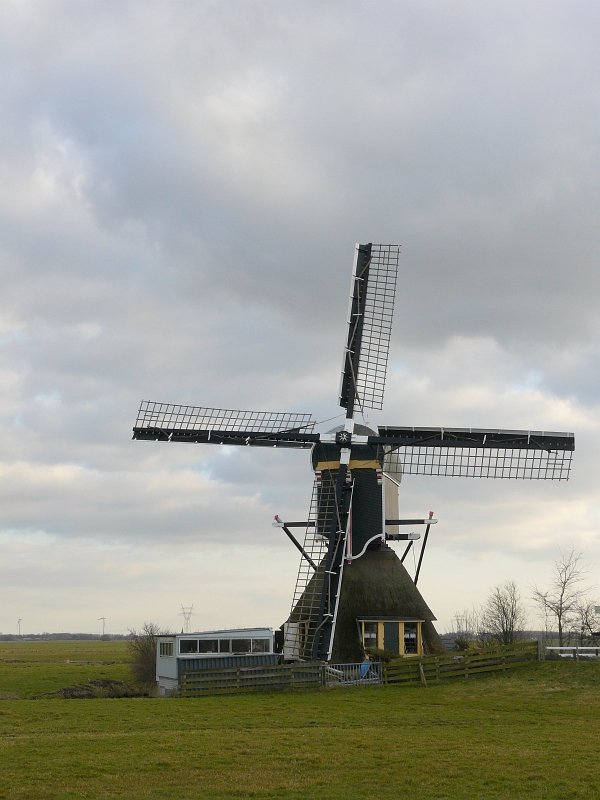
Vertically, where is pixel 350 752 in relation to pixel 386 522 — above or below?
below

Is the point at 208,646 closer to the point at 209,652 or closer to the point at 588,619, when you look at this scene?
the point at 209,652

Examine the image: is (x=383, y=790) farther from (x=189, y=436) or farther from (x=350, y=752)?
(x=189, y=436)

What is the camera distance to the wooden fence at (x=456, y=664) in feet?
126

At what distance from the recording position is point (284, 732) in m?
25.4

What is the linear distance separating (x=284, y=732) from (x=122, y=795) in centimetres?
829

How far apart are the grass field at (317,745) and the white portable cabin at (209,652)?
3.45 m

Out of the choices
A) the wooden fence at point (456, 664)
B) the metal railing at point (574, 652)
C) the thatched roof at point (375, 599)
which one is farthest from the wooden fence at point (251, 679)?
the metal railing at point (574, 652)

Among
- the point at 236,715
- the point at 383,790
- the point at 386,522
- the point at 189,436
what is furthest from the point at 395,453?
the point at 383,790

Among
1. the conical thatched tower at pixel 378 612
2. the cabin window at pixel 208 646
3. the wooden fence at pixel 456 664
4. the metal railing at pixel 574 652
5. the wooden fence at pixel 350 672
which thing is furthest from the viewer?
the conical thatched tower at pixel 378 612

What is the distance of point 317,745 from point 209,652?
17.7m

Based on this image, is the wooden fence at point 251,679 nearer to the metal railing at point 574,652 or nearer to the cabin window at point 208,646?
the cabin window at point 208,646

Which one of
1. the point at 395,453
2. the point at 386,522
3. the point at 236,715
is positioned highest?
the point at 395,453

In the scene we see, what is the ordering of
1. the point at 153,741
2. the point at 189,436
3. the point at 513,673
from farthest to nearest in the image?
the point at 189,436
the point at 513,673
the point at 153,741

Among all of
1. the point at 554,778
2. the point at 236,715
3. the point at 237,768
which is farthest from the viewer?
the point at 236,715
